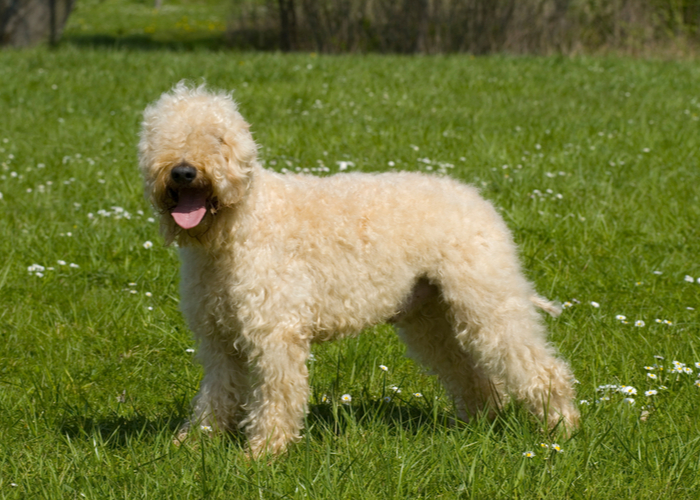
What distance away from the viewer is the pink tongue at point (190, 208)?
10.3 feet

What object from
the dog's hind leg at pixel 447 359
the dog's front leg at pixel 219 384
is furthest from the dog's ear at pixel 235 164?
the dog's hind leg at pixel 447 359

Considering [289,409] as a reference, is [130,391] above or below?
below

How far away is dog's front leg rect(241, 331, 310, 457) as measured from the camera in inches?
132

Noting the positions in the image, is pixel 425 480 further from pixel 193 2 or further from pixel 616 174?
pixel 193 2

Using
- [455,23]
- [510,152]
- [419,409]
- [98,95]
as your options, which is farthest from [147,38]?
[419,409]

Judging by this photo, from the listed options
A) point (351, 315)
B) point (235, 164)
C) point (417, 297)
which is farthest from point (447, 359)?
point (235, 164)

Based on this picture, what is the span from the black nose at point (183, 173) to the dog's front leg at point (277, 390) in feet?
2.29

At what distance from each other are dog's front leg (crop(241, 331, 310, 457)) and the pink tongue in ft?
1.79

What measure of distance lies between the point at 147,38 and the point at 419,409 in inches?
908

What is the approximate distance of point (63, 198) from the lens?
680 centimetres

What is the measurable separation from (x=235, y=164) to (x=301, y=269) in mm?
538

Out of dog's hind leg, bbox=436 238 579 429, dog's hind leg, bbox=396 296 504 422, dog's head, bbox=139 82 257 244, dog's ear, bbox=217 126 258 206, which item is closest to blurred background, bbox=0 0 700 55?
dog's hind leg, bbox=396 296 504 422

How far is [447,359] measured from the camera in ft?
13.3

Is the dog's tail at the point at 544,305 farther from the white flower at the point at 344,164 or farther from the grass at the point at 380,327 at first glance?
the white flower at the point at 344,164
